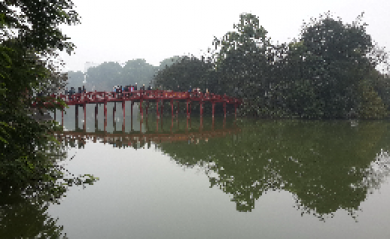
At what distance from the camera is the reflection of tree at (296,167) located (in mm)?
9672

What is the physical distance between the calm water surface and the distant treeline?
2352 cm

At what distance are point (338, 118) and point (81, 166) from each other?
36.1 meters

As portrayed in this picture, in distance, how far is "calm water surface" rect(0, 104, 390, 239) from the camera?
7.40 meters

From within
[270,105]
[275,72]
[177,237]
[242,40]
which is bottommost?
[177,237]

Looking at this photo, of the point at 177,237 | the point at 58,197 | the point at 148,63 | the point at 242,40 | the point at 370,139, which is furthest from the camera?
the point at 148,63

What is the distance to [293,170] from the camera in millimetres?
12867

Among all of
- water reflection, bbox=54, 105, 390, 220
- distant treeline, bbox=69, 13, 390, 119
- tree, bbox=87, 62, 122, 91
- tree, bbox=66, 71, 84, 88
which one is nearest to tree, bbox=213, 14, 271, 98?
distant treeline, bbox=69, 13, 390, 119

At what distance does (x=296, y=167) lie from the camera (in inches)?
526

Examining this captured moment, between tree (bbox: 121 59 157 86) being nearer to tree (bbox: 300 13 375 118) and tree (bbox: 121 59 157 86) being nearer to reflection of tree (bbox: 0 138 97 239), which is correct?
tree (bbox: 300 13 375 118)

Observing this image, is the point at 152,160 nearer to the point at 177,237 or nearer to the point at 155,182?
the point at 155,182

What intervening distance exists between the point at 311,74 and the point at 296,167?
31.6 meters

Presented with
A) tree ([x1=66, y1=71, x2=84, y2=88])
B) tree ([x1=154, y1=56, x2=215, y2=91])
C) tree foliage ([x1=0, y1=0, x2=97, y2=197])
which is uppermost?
tree ([x1=66, y1=71, x2=84, y2=88])

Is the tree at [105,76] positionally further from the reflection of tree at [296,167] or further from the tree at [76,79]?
the reflection of tree at [296,167]

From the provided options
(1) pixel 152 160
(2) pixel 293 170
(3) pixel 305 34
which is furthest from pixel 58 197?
(3) pixel 305 34
